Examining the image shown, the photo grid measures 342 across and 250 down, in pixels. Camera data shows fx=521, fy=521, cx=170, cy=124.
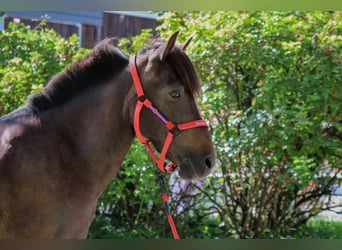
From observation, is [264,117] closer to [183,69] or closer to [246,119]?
[246,119]

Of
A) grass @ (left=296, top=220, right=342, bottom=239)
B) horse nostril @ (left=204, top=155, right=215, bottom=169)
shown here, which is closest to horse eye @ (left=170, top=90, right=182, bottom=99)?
horse nostril @ (left=204, top=155, right=215, bottom=169)

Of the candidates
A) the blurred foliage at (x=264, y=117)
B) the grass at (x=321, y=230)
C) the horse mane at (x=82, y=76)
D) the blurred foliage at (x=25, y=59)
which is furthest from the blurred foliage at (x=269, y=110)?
the horse mane at (x=82, y=76)

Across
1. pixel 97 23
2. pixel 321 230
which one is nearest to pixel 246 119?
pixel 321 230

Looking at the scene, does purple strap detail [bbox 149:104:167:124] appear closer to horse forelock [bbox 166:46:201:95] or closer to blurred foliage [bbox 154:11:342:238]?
horse forelock [bbox 166:46:201:95]

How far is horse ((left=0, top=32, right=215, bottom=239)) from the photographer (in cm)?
249

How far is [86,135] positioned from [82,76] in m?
0.34

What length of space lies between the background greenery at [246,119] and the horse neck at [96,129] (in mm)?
2530

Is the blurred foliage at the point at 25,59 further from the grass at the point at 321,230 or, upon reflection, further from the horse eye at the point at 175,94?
the grass at the point at 321,230

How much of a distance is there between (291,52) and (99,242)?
384 cm

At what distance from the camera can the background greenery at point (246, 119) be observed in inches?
211

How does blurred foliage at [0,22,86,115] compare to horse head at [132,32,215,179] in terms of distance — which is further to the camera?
blurred foliage at [0,22,86,115]

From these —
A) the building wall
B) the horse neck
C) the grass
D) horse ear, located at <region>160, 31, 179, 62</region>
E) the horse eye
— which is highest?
the building wall

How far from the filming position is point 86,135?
269 cm
